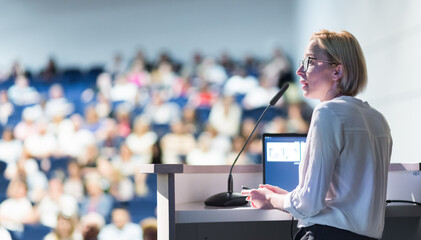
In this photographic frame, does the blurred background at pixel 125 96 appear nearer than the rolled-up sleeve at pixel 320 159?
No

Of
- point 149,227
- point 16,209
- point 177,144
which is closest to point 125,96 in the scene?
point 177,144

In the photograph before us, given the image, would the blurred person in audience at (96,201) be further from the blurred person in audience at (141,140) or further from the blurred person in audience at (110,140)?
the blurred person in audience at (141,140)

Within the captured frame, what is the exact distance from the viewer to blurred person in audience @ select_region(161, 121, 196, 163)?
6297 millimetres

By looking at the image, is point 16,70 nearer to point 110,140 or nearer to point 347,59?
point 110,140

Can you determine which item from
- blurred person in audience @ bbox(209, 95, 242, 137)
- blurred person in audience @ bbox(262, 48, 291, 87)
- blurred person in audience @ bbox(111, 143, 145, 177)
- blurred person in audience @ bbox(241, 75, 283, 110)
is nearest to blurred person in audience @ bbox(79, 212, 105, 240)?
blurred person in audience @ bbox(111, 143, 145, 177)

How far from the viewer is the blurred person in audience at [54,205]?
20.3 ft

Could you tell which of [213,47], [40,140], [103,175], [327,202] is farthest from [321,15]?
[327,202]

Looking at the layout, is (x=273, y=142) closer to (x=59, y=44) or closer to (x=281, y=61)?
(x=281, y=61)

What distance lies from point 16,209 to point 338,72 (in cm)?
560

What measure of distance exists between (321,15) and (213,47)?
70.1 inches

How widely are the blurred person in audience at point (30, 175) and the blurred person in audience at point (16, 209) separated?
0.05 metres

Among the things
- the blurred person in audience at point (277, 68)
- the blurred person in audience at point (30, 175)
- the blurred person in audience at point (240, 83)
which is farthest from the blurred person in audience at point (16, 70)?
the blurred person in audience at point (277, 68)

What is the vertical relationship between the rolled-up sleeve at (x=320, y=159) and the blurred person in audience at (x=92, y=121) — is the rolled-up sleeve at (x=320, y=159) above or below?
above

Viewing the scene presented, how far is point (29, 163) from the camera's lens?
21.1 feet
